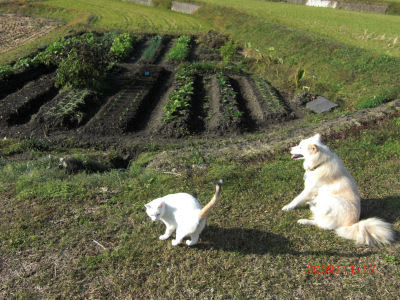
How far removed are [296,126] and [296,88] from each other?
4.04 m

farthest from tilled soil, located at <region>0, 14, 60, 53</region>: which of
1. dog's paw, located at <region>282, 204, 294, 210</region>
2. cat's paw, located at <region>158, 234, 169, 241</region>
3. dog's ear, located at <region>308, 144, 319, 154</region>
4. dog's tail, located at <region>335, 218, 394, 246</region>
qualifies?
dog's tail, located at <region>335, 218, 394, 246</region>

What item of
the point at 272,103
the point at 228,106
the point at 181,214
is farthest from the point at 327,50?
the point at 181,214

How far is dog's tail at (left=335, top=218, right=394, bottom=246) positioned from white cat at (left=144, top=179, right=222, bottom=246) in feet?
8.01

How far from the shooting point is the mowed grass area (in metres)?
4.41

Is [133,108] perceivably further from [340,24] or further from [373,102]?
[340,24]

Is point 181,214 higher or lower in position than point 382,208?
higher

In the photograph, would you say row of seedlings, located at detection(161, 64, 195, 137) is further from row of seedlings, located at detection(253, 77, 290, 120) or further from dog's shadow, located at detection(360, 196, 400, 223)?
dog's shadow, located at detection(360, 196, 400, 223)

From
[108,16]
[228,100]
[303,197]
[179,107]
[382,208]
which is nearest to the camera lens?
[303,197]

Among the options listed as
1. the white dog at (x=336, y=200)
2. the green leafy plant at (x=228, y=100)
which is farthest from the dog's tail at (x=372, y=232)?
the green leafy plant at (x=228, y=100)

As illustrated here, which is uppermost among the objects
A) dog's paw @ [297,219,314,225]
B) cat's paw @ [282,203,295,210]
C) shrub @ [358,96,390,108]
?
shrub @ [358,96,390,108]

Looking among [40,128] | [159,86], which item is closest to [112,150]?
[40,128]

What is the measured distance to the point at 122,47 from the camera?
18750 millimetres

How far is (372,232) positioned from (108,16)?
2861 cm

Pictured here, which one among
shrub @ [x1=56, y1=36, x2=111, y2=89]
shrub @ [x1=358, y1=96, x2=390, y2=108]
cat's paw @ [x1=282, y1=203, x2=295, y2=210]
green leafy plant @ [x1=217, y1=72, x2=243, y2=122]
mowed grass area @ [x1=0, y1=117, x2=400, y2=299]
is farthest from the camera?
shrub @ [x1=56, y1=36, x2=111, y2=89]
